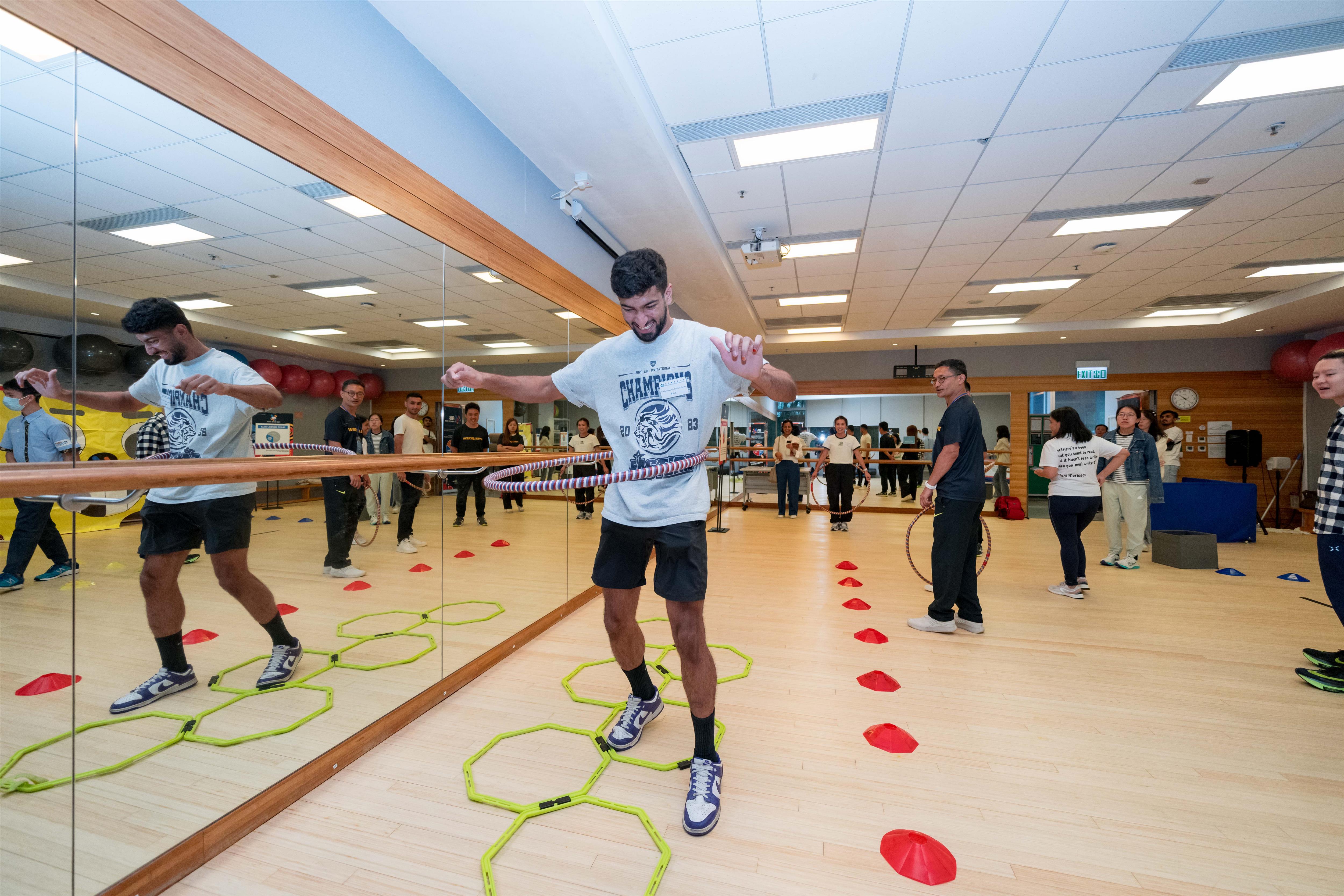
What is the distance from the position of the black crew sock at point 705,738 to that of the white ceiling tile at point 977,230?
5.42m

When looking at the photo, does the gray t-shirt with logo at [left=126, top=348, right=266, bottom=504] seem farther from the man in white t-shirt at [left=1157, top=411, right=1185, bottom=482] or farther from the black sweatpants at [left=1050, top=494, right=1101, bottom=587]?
the man in white t-shirt at [left=1157, top=411, right=1185, bottom=482]

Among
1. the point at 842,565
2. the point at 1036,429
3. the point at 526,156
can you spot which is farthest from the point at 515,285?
the point at 1036,429

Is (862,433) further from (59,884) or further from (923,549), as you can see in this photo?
(59,884)

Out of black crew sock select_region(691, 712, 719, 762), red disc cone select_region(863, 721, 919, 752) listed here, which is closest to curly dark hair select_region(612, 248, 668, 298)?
black crew sock select_region(691, 712, 719, 762)

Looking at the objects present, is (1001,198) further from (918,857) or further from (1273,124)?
(918,857)

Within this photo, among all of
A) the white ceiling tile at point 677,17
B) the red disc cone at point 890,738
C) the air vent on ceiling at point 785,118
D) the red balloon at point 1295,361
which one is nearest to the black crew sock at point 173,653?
the red disc cone at point 890,738

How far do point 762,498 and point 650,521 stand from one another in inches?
409

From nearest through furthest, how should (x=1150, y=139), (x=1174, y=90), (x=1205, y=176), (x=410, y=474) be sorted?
(x=410, y=474) → (x=1174, y=90) → (x=1150, y=139) → (x=1205, y=176)

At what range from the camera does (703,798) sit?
175 centimetres

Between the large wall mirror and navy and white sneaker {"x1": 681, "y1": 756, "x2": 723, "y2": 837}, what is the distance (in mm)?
1386

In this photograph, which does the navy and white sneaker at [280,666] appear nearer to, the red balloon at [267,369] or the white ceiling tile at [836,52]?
the red balloon at [267,369]

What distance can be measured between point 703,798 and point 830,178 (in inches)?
182

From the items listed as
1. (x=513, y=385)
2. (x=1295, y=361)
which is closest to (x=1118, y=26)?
(x=513, y=385)

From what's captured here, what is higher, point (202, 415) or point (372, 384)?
point (372, 384)
